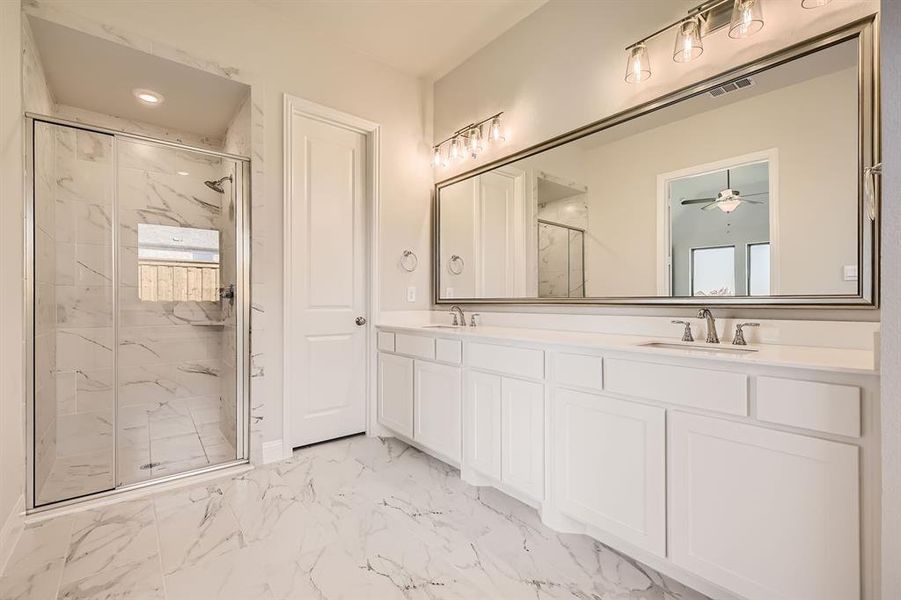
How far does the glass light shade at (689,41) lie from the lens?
69.3 inches

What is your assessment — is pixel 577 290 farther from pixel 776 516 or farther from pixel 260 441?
pixel 260 441

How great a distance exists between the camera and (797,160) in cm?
155

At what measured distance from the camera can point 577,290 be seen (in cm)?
232

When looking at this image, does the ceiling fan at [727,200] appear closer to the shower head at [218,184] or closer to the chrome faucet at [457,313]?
the chrome faucet at [457,313]

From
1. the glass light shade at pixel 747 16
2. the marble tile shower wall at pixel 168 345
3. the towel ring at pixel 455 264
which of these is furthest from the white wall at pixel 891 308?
the marble tile shower wall at pixel 168 345

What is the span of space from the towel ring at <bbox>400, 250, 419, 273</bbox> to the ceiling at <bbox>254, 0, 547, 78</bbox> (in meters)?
1.49

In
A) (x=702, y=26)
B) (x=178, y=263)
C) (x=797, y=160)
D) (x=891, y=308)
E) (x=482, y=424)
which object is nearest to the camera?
(x=891, y=308)

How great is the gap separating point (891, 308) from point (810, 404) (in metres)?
0.32

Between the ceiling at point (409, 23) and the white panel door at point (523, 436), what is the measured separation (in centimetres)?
233

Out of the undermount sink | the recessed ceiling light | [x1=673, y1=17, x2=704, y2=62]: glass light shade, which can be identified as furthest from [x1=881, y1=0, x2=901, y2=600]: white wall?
the recessed ceiling light

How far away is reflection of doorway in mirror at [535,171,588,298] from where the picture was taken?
2.30 m

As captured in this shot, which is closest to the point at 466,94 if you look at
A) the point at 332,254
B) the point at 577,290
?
the point at 332,254

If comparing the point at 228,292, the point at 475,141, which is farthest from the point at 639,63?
the point at 228,292

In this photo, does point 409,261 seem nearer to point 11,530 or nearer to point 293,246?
point 293,246
